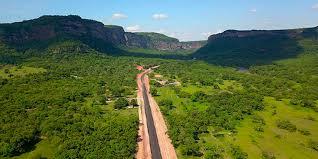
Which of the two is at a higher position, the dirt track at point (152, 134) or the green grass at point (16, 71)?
the green grass at point (16, 71)

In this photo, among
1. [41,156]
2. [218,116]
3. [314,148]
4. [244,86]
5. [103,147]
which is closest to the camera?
[41,156]

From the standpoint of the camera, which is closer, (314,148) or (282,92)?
(314,148)

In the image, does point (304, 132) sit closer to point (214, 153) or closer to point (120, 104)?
point (214, 153)

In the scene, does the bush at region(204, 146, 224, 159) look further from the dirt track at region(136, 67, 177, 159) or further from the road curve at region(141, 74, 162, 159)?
the road curve at region(141, 74, 162, 159)

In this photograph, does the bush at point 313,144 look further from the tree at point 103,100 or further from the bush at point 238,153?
A: the tree at point 103,100

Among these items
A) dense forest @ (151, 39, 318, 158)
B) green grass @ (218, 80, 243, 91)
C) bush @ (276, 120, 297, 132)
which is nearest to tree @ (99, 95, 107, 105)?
dense forest @ (151, 39, 318, 158)

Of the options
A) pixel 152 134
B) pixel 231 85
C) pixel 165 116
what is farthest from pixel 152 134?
pixel 231 85

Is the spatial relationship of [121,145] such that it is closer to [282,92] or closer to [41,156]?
[41,156]

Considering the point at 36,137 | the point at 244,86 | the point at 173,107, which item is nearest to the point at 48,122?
the point at 36,137

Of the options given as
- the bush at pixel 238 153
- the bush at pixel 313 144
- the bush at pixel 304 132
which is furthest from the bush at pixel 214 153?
the bush at pixel 304 132

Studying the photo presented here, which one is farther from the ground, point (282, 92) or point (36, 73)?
point (36, 73)
